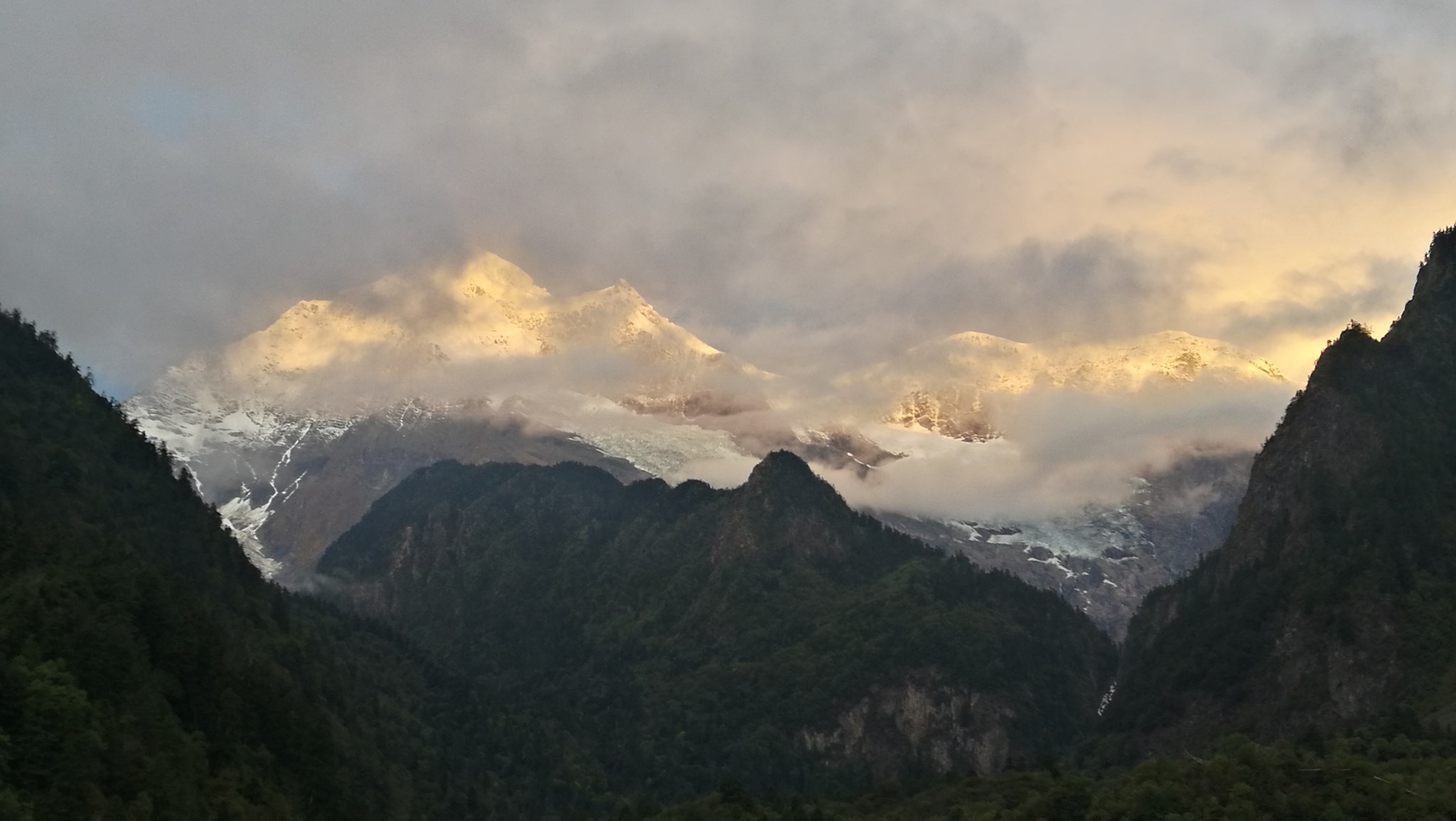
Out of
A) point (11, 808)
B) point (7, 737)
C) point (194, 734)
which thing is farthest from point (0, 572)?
point (11, 808)

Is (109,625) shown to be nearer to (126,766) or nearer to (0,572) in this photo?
(0,572)

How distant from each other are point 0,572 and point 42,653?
22.6m

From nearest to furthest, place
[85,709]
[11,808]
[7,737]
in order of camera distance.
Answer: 1. [11,808]
2. [7,737]
3. [85,709]

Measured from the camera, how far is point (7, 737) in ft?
500

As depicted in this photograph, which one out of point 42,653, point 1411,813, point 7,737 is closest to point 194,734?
point 42,653

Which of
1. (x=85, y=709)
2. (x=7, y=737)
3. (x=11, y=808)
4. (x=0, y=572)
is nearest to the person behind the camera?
(x=11, y=808)

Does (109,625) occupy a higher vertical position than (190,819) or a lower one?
higher

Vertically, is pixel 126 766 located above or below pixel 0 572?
below

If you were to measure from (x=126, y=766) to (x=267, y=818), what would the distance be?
2710 centimetres

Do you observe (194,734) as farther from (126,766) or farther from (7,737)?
(7,737)

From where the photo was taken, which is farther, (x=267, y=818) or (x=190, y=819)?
(x=267, y=818)

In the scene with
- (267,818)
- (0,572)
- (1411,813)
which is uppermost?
(0,572)

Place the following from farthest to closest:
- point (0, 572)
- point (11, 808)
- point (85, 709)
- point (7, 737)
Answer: point (0, 572)
point (85, 709)
point (7, 737)
point (11, 808)

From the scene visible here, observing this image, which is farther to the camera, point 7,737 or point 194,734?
point 194,734
